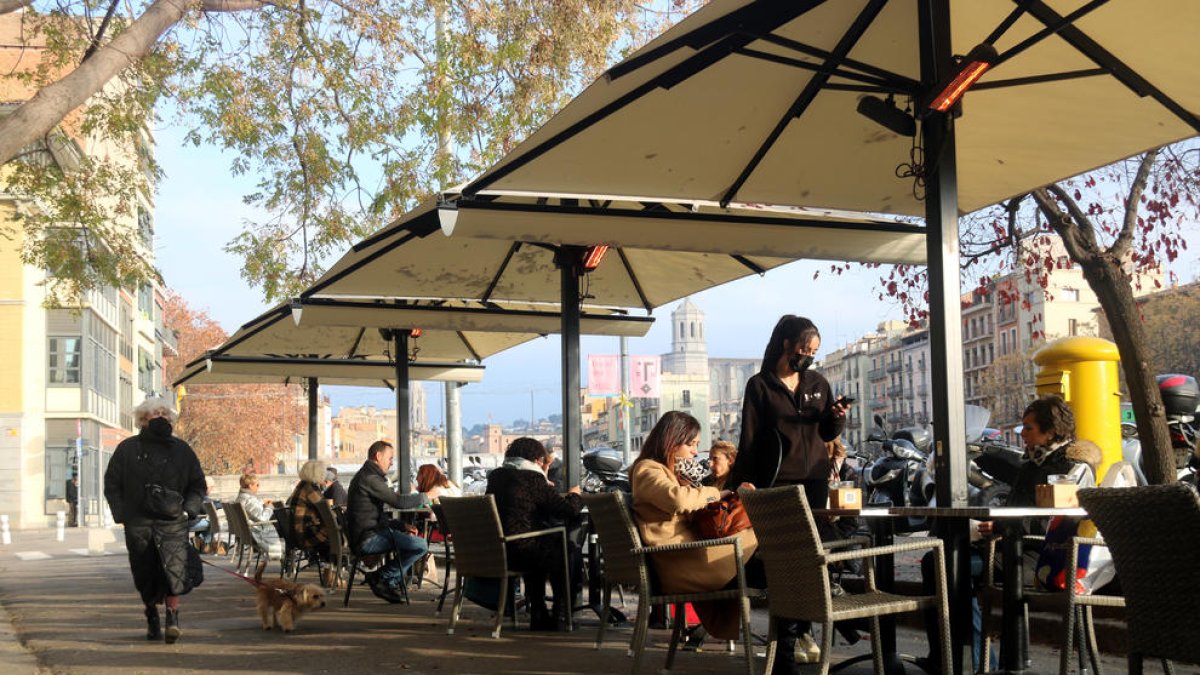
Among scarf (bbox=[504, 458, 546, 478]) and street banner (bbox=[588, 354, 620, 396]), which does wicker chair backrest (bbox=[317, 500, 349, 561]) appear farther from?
Answer: street banner (bbox=[588, 354, 620, 396])

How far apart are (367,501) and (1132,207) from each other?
7523 millimetres

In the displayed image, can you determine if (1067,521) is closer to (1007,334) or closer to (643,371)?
(643,371)

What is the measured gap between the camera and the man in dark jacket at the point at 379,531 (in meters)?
12.5

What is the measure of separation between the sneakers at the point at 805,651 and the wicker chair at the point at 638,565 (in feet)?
2.12

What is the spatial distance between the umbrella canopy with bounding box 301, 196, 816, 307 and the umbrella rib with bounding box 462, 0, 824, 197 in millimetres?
2782

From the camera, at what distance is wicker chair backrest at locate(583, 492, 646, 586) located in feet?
24.1

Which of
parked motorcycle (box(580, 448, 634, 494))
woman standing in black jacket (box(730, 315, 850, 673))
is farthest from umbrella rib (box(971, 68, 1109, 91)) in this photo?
parked motorcycle (box(580, 448, 634, 494))

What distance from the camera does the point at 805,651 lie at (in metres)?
7.85

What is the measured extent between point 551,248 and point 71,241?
7210mm

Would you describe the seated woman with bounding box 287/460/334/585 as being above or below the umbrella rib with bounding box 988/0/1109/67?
below

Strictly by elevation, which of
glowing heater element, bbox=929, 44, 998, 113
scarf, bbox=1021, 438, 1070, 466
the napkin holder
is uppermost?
glowing heater element, bbox=929, 44, 998, 113

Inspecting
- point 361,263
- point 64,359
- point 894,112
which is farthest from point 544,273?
point 64,359

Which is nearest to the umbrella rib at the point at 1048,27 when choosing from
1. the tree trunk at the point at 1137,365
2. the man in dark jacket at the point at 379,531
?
the tree trunk at the point at 1137,365

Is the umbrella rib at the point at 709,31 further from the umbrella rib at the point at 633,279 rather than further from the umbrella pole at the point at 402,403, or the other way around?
the umbrella pole at the point at 402,403
